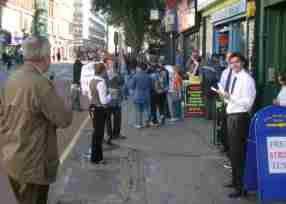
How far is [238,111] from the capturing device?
783cm

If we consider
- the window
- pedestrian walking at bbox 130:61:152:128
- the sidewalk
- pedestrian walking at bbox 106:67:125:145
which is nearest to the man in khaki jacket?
the sidewalk

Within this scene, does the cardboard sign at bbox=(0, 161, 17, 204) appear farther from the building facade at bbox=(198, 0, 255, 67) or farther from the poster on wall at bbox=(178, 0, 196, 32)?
the poster on wall at bbox=(178, 0, 196, 32)

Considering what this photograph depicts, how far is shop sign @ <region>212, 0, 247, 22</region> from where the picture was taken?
52.6 ft

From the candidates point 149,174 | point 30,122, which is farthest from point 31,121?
point 149,174

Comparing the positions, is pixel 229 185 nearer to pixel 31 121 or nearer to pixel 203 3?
pixel 31 121

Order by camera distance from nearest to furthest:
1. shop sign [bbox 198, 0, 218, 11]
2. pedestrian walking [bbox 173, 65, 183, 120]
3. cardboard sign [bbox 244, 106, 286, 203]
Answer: cardboard sign [bbox 244, 106, 286, 203] → pedestrian walking [bbox 173, 65, 183, 120] → shop sign [bbox 198, 0, 218, 11]

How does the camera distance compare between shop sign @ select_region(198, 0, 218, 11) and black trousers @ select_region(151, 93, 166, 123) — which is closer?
black trousers @ select_region(151, 93, 166, 123)

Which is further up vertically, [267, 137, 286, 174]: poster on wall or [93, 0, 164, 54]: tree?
[93, 0, 164, 54]: tree

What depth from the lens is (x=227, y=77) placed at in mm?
8492

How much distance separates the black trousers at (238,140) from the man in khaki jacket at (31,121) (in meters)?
3.62

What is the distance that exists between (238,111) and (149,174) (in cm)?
237

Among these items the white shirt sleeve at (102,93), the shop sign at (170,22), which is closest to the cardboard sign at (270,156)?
the white shirt sleeve at (102,93)

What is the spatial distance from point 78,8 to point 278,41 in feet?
607

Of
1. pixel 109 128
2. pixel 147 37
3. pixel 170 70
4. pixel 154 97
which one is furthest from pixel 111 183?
pixel 147 37
